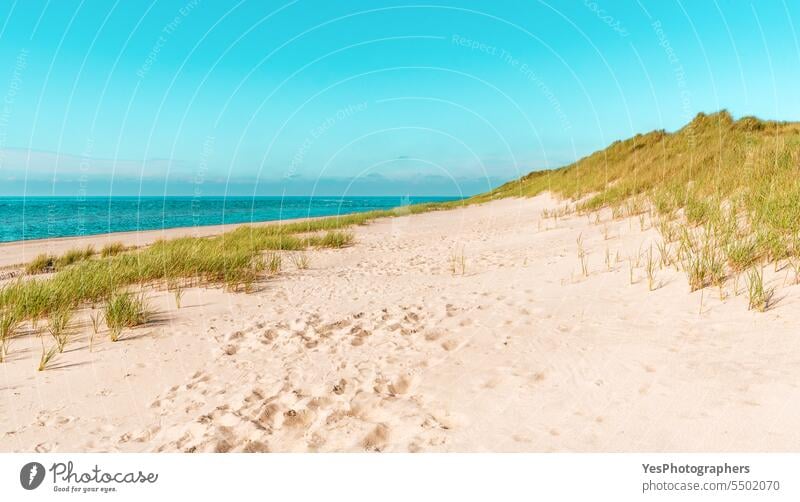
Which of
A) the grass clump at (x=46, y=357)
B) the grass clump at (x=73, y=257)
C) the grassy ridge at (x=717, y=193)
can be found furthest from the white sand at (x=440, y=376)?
the grass clump at (x=73, y=257)

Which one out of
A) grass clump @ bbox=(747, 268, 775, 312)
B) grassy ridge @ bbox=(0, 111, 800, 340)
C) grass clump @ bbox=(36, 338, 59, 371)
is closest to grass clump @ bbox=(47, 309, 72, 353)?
grass clump @ bbox=(36, 338, 59, 371)

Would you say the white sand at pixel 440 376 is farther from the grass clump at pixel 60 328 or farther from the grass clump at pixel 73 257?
the grass clump at pixel 73 257

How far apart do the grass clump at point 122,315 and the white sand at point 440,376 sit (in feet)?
0.56

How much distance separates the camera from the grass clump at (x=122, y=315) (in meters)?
5.43

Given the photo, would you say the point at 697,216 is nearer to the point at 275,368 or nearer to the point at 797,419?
the point at 797,419

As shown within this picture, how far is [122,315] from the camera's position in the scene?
5.58 metres

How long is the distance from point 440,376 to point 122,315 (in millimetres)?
4171

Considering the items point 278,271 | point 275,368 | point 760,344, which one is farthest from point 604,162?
point 275,368

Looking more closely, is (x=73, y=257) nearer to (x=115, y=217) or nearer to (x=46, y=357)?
(x=46, y=357)

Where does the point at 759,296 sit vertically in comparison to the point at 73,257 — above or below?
above

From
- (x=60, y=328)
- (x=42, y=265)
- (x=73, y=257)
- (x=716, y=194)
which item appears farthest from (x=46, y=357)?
(x=73, y=257)

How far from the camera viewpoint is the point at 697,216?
7676 mm
